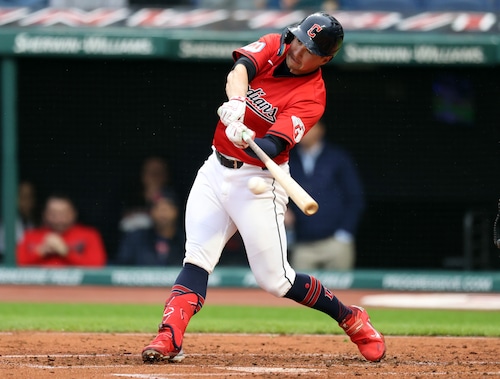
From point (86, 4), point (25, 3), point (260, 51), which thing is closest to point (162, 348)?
point (260, 51)

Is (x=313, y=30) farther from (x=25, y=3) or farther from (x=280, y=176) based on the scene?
(x=25, y=3)

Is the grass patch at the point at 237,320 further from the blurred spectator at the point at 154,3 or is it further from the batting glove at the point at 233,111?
the blurred spectator at the point at 154,3

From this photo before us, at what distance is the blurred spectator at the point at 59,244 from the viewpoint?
30.8 ft

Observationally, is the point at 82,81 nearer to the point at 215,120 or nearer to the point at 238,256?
the point at 215,120

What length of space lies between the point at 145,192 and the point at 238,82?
5.56 metres

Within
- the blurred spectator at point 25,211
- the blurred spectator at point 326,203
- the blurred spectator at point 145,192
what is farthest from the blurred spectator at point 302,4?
the blurred spectator at point 25,211

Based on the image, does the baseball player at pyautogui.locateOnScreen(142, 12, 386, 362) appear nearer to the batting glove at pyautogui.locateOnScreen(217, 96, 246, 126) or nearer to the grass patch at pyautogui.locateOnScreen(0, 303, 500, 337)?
the batting glove at pyautogui.locateOnScreen(217, 96, 246, 126)

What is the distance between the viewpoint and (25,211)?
9797 mm

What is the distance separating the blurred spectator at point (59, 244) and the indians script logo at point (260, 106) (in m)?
5.05

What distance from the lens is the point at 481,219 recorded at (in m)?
9.94

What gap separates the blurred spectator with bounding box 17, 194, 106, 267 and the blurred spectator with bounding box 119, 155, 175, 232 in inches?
16.0

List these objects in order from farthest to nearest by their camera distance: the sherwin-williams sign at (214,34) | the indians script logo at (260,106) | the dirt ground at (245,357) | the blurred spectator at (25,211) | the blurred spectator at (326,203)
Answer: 1. the blurred spectator at (25,211)
2. the blurred spectator at (326,203)
3. the sherwin-williams sign at (214,34)
4. the indians script logo at (260,106)
5. the dirt ground at (245,357)

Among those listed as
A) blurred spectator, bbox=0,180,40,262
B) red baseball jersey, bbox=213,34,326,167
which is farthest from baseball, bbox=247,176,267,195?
blurred spectator, bbox=0,180,40,262

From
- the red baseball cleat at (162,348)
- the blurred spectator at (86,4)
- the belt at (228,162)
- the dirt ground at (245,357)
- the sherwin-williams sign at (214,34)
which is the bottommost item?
the dirt ground at (245,357)
